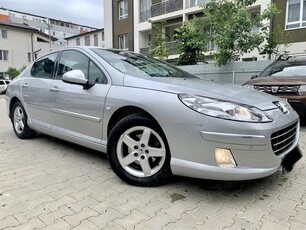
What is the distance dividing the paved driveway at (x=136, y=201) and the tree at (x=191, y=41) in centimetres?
843

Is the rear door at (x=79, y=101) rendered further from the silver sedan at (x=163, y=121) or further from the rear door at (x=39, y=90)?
the rear door at (x=39, y=90)

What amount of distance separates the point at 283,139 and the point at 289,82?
371cm

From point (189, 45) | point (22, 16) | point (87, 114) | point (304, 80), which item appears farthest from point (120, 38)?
point (22, 16)

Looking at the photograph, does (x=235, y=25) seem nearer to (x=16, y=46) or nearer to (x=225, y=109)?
(x=225, y=109)

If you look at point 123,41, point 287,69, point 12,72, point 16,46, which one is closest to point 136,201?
point 287,69

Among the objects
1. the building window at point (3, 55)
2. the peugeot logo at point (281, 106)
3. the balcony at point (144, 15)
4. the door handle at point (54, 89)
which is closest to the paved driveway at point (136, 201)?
the peugeot logo at point (281, 106)

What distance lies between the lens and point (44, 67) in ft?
15.1

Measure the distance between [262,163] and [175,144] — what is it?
0.77 m

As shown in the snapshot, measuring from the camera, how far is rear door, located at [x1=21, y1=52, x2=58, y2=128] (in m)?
4.24

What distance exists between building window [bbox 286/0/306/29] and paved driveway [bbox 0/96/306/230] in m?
13.7

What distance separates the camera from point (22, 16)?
70.2m

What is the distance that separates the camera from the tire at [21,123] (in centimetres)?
502

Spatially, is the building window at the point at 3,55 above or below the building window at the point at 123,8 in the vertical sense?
below

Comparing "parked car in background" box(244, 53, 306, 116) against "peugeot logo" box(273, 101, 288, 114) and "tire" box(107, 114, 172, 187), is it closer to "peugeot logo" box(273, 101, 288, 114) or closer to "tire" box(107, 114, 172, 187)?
"peugeot logo" box(273, 101, 288, 114)
